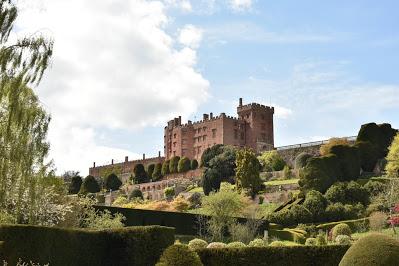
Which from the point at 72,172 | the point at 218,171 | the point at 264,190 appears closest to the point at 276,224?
the point at 264,190

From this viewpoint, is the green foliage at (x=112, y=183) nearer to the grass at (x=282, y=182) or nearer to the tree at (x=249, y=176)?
the grass at (x=282, y=182)

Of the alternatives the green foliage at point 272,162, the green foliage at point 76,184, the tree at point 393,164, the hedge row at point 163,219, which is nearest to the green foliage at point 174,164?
the green foliage at point 76,184

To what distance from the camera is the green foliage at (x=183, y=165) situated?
262ft

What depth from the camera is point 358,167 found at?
50.9m

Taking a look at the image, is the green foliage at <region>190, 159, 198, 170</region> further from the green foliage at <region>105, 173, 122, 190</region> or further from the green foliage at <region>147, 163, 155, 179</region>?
the green foliage at <region>105, 173, 122, 190</region>

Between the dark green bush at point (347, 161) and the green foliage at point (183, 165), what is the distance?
32803 mm

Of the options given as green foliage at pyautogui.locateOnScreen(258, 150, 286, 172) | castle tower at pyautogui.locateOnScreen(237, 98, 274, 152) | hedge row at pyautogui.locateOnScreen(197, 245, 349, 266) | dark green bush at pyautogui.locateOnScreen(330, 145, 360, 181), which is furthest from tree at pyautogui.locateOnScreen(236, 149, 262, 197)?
hedge row at pyautogui.locateOnScreen(197, 245, 349, 266)

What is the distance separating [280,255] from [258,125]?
67670mm

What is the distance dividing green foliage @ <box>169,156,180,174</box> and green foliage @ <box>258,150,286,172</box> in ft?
56.9

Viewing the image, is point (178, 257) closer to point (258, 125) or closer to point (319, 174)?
point (319, 174)

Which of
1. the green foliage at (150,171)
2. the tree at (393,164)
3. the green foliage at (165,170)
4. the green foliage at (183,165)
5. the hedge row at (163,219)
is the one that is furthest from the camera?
the green foliage at (150,171)

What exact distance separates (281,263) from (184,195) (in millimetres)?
41899

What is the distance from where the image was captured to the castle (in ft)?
278

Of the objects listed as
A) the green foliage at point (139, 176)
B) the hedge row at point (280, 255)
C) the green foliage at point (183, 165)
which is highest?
the green foliage at point (183, 165)
